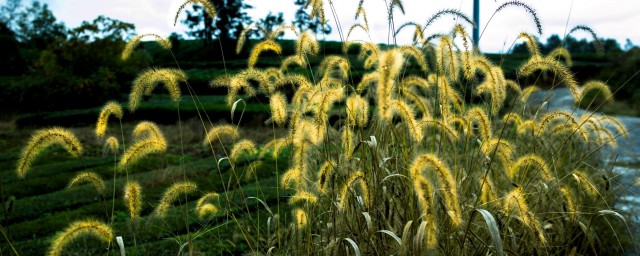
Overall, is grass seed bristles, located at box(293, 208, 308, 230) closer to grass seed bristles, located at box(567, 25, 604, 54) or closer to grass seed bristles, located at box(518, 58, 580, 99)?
grass seed bristles, located at box(518, 58, 580, 99)

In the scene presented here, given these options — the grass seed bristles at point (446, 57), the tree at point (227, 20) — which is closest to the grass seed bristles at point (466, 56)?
the grass seed bristles at point (446, 57)

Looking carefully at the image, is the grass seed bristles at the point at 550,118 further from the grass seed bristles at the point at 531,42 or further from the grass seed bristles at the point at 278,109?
the grass seed bristles at the point at 278,109

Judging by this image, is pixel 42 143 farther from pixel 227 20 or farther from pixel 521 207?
pixel 227 20

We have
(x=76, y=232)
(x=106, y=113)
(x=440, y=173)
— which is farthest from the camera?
(x=106, y=113)

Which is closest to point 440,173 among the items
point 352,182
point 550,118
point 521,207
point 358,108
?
point 521,207

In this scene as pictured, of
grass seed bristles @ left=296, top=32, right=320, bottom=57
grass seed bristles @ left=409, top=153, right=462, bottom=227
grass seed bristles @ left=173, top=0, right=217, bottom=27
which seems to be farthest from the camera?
grass seed bristles @ left=296, top=32, right=320, bottom=57

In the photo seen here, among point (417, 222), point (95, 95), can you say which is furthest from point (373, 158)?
point (95, 95)

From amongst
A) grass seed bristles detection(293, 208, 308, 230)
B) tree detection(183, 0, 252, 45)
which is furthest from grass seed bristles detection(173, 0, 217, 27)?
tree detection(183, 0, 252, 45)

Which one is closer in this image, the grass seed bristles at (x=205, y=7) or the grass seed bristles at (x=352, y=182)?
the grass seed bristles at (x=352, y=182)

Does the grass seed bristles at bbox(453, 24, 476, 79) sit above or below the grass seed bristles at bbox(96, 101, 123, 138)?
above

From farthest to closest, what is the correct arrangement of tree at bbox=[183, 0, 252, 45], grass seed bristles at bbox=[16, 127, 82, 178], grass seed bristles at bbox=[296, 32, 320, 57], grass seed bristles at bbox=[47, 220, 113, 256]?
tree at bbox=[183, 0, 252, 45] < grass seed bristles at bbox=[296, 32, 320, 57] < grass seed bristles at bbox=[16, 127, 82, 178] < grass seed bristles at bbox=[47, 220, 113, 256]

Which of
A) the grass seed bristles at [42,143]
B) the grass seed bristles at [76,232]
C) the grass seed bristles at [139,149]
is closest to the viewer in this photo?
the grass seed bristles at [76,232]

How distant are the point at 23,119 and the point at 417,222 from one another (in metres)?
12.8

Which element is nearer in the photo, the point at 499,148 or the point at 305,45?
the point at 499,148
